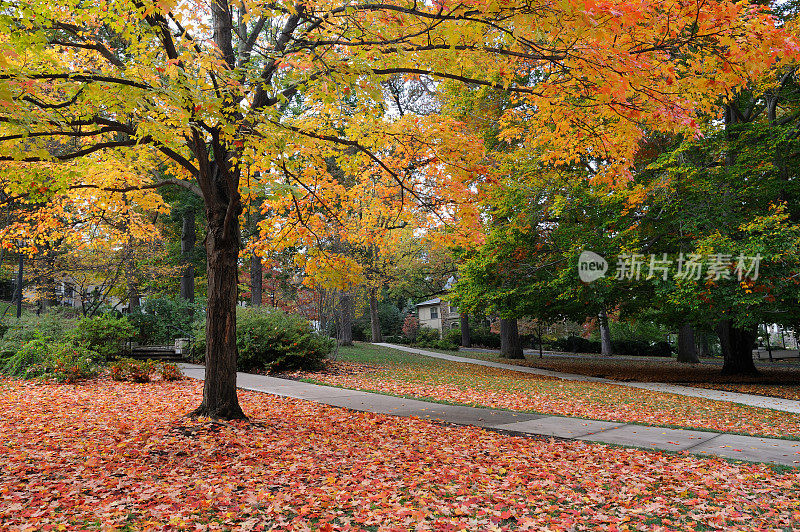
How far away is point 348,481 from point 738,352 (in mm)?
17903

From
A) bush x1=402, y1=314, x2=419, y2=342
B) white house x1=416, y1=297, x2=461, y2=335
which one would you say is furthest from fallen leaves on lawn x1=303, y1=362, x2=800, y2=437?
white house x1=416, y1=297, x2=461, y2=335

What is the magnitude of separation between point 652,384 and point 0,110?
1642 centimetres

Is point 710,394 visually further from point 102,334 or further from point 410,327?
point 410,327

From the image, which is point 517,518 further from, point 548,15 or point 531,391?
point 531,391

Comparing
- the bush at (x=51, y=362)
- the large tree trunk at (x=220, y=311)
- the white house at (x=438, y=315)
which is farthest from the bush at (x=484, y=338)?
the large tree trunk at (x=220, y=311)

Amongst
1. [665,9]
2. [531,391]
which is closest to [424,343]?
[531,391]

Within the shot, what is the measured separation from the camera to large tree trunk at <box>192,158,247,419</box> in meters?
6.64

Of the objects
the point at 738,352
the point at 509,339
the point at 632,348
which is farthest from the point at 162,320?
the point at 632,348

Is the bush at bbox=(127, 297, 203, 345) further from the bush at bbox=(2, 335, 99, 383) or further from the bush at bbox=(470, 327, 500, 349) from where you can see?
the bush at bbox=(470, 327, 500, 349)

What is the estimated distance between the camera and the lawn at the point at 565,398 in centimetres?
880

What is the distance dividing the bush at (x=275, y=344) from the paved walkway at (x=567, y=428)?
2.84m

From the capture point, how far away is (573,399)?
11.0m

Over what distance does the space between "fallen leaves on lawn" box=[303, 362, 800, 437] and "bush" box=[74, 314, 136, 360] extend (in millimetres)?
4986

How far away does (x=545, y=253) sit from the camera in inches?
632
